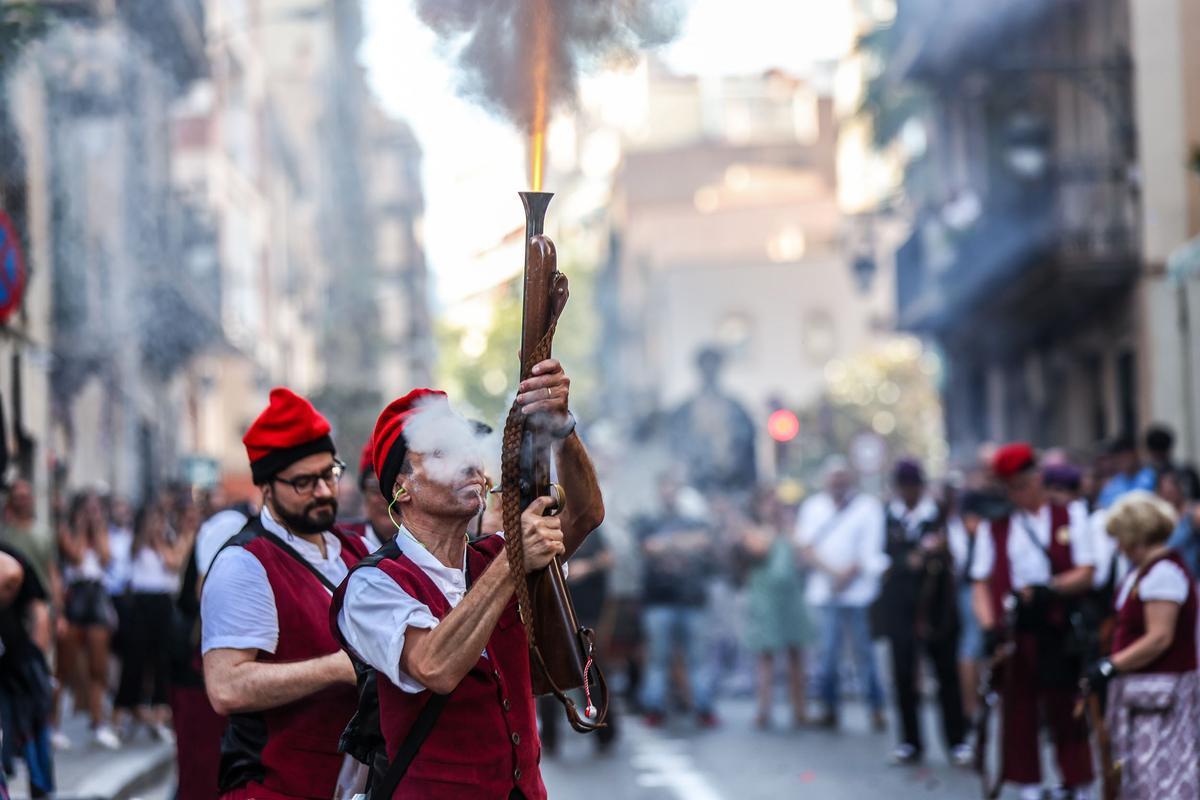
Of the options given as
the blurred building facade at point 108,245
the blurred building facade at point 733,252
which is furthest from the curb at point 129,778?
the blurred building facade at point 733,252

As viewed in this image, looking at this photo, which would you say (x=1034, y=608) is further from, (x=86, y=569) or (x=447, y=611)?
(x=86, y=569)

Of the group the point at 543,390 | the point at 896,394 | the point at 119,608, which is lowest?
the point at 896,394

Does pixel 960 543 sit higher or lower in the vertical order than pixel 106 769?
higher

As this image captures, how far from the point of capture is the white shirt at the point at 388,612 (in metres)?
4.41

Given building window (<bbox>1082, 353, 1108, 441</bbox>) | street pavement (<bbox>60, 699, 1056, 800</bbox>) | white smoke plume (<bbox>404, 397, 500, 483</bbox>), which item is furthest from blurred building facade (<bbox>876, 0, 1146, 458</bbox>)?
white smoke plume (<bbox>404, 397, 500, 483</bbox>)

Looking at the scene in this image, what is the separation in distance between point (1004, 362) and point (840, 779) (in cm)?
1941

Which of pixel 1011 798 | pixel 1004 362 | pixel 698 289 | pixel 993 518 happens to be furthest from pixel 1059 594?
pixel 698 289

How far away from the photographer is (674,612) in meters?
15.9

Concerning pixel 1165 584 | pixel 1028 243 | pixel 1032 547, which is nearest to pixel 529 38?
pixel 1165 584

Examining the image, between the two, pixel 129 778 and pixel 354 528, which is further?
pixel 129 778

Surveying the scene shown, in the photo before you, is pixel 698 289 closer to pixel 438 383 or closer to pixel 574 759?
pixel 438 383

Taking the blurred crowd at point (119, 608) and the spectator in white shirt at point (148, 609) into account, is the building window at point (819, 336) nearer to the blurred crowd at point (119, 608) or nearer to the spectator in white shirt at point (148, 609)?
the blurred crowd at point (119, 608)

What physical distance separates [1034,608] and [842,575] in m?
4.97

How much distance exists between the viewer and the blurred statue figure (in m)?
24.0
